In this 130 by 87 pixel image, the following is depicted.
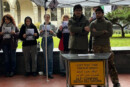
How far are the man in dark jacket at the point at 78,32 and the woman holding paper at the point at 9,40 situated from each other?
7.08 ft

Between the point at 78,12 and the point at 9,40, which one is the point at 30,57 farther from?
the point at 78,12

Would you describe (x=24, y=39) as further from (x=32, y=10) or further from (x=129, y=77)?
(x=32, y=10)

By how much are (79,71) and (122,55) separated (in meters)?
2.85

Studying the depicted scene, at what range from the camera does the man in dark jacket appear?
4016mm

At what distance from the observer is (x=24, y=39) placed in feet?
18.3

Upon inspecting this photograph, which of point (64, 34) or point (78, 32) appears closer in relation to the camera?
point (78, 32)

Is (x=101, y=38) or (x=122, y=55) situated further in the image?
(x=122, y=55)

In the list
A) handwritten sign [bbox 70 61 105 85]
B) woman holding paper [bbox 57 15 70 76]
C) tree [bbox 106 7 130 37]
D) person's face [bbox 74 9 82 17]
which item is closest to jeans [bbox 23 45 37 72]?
woman holding paper [bbox 57 15 70 76]

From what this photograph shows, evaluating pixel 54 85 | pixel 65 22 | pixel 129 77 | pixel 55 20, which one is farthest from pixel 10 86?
pixel 55 20

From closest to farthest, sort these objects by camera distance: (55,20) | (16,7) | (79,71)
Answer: (79,71) < (55,20) < (16,7)

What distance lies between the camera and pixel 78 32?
4016mm

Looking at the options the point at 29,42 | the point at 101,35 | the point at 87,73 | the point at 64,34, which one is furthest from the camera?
the point at 29,42

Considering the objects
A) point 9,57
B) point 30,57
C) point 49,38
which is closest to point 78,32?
point 49,38

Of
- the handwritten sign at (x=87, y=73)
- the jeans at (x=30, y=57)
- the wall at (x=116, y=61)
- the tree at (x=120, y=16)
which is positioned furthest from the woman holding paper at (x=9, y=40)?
the tree at (x=120, y=16)
